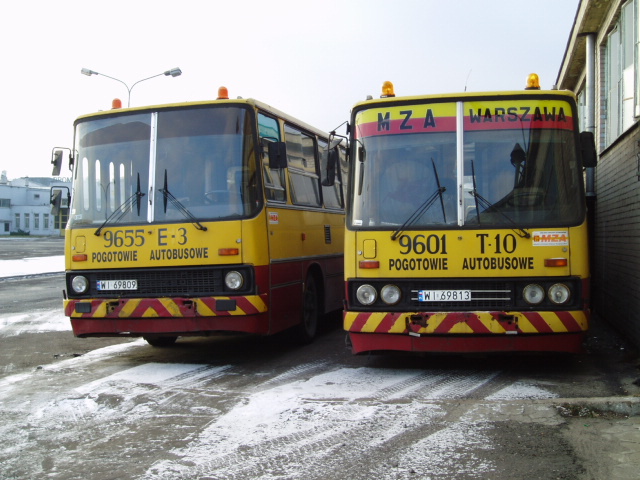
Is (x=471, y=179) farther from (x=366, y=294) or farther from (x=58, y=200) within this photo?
(x=58, y=200)

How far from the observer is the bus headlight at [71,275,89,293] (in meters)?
8.71

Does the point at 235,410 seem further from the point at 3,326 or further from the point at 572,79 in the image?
the point at 572,79

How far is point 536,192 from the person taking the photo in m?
7.64

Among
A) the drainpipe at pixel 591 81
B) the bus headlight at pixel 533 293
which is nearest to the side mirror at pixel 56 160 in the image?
the bus headlight at pixel 533 293

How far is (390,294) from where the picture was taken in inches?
302

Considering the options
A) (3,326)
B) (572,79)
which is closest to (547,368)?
(3,326)

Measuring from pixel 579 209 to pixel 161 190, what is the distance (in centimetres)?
435

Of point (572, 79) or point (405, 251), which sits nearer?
point (405, 251)

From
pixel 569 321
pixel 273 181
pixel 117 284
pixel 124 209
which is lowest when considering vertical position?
pixel 569 321

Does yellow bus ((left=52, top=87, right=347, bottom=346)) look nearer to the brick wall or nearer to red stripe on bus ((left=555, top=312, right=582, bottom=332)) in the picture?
red stripe on bus ((left=555, top=312, right=582, bottom=332))

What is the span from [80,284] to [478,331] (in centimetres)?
436

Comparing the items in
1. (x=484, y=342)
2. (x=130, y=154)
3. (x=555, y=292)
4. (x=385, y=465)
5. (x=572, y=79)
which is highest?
(x=572, y=79)

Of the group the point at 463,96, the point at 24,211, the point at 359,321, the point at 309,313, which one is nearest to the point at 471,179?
the point at 463,96

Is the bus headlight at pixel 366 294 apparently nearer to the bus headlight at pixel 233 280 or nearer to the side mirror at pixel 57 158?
the bus headlight at pixel 233 280
